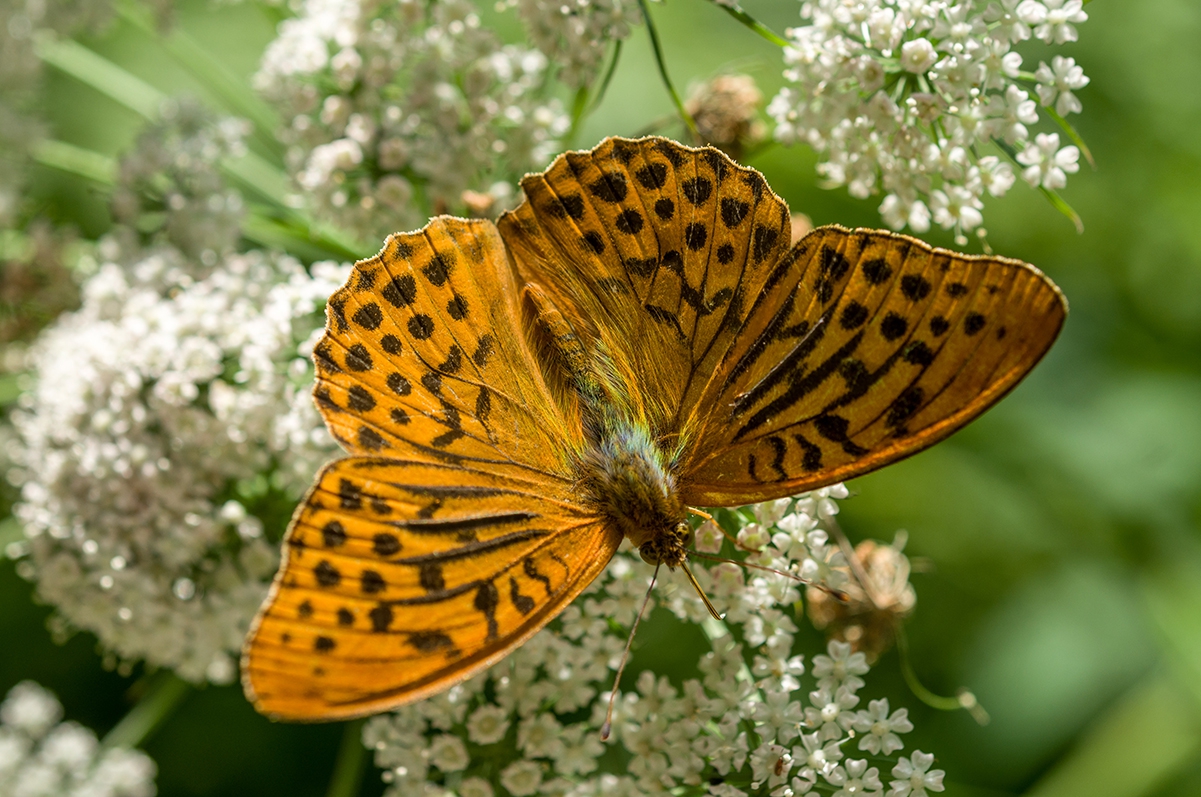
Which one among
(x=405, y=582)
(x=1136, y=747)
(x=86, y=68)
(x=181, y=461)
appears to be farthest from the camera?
(x=86, y=68)

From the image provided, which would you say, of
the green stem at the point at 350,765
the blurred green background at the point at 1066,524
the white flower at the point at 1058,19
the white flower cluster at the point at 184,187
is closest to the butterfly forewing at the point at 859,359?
the white flower at the point at 1058,19

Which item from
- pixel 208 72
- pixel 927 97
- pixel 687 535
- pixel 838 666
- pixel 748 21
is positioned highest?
pixel 208 72

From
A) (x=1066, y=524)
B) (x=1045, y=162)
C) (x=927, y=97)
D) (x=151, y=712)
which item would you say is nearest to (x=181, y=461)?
(x=151, y=712)

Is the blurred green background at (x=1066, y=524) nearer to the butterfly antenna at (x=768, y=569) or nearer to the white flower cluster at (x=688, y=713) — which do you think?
the white flower cluster at (x=688, y=713)

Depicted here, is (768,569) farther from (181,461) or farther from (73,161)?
(73,161)

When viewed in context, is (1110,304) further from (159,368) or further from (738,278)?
(159,368)

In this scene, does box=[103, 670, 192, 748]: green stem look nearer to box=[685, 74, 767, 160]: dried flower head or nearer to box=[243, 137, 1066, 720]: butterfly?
box=[243, 137, 1066, 720]: butterfly

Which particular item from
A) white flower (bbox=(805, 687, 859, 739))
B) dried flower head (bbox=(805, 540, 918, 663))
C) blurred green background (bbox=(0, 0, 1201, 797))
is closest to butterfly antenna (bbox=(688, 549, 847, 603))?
white flower (bbox=(805, 687, 859, 739))
